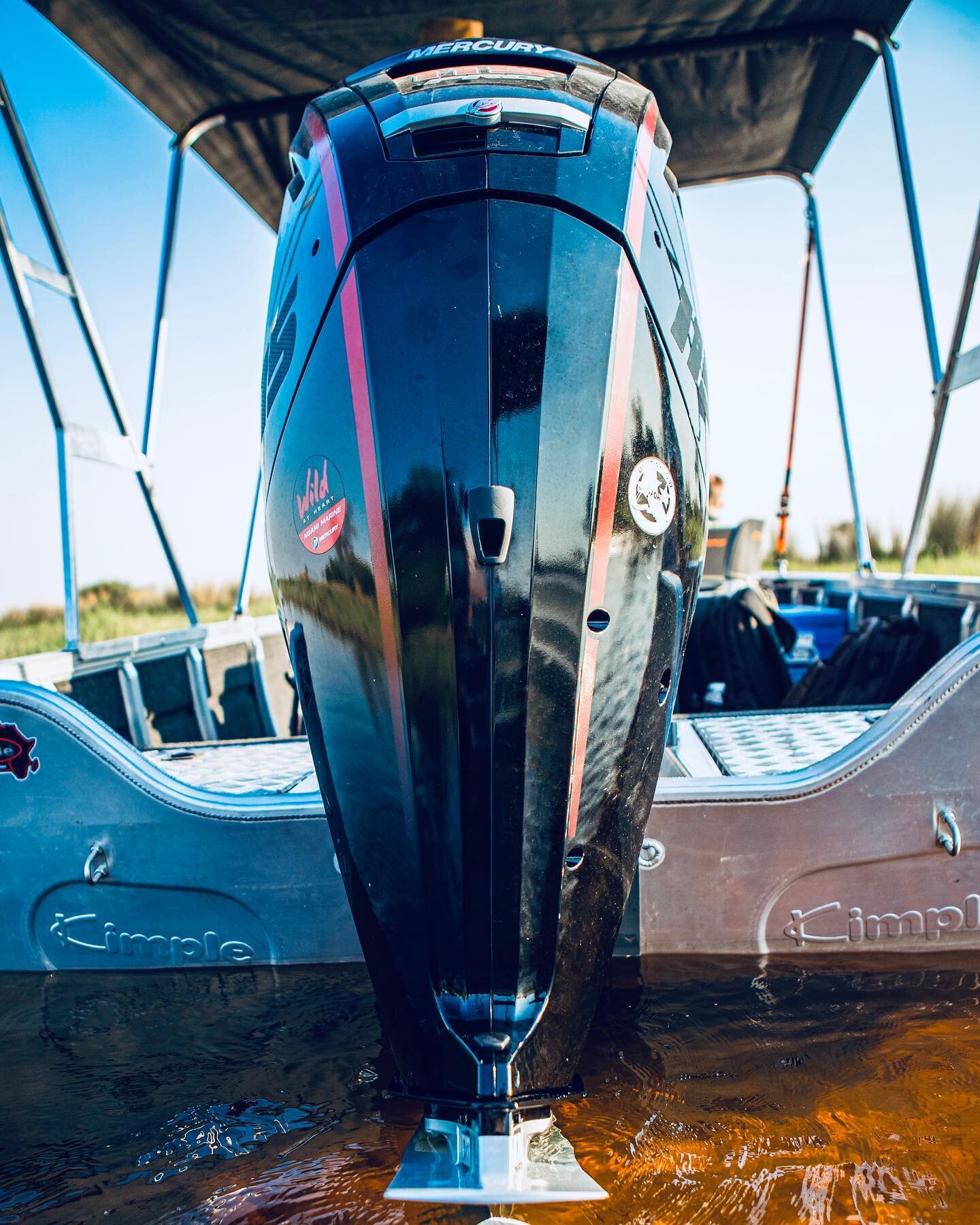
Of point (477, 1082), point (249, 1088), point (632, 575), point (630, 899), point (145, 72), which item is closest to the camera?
point (477, 1082)

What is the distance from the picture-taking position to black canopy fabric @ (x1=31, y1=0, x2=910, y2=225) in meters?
2.66

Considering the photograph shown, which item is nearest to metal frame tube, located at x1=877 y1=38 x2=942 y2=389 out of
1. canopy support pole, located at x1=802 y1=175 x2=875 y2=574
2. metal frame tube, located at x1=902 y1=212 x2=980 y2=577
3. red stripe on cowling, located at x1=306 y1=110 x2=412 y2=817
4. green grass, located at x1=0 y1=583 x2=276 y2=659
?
metal frame tube, located at x1=902 y1=212 x2=980 y2=577

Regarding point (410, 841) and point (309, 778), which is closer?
point (410, 841)

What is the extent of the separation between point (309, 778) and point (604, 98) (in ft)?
4.88

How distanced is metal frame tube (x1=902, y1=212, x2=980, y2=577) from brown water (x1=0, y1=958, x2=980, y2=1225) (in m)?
2.42

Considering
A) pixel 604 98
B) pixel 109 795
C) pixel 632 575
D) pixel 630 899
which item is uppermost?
pixel 604 98

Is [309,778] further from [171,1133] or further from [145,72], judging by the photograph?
[145,72]

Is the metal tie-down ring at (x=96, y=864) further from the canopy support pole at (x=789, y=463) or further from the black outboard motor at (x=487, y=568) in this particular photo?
the canopy support pole at (x=789, y=463)

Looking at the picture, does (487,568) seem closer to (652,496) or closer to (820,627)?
(652,496)

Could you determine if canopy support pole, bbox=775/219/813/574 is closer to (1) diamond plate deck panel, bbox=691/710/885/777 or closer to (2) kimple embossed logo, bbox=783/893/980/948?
(1) diamond plate deck panel, bbox=691/710/885/777

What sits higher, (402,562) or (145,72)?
(145,72)

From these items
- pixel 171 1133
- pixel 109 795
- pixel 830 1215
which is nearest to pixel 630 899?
pixel 830 1215

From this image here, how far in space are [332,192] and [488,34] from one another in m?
2.38

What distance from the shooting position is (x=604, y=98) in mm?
1146
